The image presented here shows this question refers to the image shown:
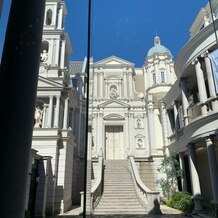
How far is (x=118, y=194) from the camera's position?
14867 millimetres

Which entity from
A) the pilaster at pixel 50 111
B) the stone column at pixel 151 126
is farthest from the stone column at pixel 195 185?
the pilaster at pixel 50 111

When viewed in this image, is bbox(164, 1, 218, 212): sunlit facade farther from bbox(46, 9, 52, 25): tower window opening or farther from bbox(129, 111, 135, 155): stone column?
bbox(46, 9, 52, 25): tower window opening

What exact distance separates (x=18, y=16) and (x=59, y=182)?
1409 cm

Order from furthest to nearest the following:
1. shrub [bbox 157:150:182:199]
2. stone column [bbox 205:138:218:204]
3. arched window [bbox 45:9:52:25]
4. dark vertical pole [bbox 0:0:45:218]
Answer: arched window [bbox 45:9:52:25] < shrub [bbox 157:150:182:199] < stone column [bbox 205:138:218:204] < dark vertical pole [bbox 0:0:45:218]

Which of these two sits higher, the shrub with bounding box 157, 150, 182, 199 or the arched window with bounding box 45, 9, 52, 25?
the arched window with bounding box 45, 9, 52, 25

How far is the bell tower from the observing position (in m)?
17.8

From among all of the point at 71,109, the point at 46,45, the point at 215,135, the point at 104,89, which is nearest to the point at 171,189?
the point at 215,135

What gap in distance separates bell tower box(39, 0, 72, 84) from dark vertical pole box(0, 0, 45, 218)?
624 inches

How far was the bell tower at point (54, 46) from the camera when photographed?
58.3 feet

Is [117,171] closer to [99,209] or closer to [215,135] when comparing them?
[99,209]

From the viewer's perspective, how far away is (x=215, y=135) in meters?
10.9

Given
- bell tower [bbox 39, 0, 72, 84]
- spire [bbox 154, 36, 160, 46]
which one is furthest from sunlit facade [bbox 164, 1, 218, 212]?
spire [bbox 154, 36, 160, 46]

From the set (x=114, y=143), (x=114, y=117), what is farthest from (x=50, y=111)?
(x=114, y=143)

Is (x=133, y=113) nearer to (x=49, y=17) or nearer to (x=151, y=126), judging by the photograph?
(x=151, y=126)
